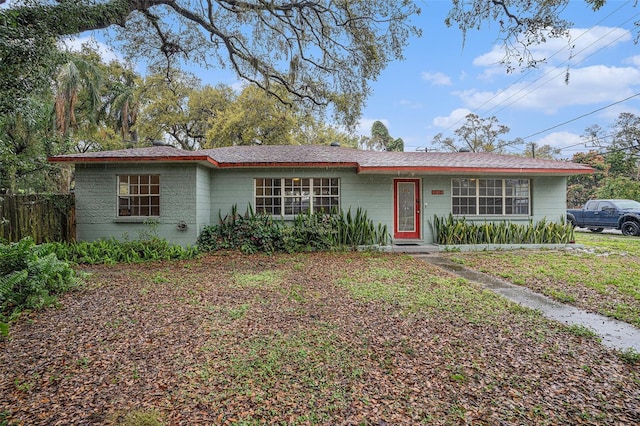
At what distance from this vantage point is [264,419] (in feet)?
7.09

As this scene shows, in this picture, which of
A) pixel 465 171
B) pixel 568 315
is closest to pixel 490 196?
pixel 465 171

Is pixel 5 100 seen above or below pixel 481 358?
above

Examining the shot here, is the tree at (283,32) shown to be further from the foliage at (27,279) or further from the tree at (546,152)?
the tree at (546,152)

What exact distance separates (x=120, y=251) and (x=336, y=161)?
20.9 ft

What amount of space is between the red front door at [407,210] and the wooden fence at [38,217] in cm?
965

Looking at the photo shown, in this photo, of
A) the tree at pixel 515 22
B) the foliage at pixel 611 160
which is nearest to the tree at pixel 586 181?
the foliage at pixel 611 160

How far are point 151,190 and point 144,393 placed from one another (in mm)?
7790

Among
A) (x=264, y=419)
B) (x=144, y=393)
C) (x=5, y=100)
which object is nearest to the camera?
(x=264, y=419)

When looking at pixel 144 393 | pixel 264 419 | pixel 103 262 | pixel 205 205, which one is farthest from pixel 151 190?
pixel 264 419

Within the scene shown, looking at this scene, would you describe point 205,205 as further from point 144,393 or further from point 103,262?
point 144,393

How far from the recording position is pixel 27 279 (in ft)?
14.9

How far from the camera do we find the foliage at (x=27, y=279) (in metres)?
4.21

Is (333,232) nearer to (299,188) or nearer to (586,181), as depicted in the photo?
(299,188)

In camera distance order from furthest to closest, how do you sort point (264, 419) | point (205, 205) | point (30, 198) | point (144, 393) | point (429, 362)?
point (205, 205) → point (30, 198) → point (429, 362) → point (144, 393) → point (264, 419)
